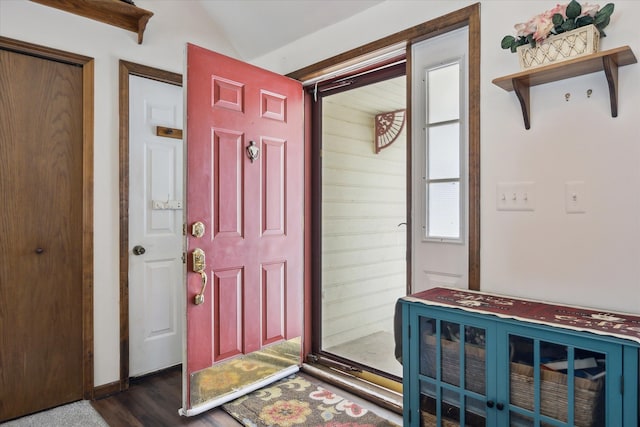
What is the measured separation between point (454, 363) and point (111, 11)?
102 inches

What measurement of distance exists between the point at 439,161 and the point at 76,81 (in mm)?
2122

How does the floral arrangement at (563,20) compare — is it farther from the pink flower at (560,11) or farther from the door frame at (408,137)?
the door frame at (408,137)

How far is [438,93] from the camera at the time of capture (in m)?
2.00

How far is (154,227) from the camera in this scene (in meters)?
2.56

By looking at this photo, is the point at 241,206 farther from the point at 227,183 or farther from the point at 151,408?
the point at 151,408

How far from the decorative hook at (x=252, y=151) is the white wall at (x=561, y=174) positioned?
4.09 feet

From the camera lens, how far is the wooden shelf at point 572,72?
4.43ft

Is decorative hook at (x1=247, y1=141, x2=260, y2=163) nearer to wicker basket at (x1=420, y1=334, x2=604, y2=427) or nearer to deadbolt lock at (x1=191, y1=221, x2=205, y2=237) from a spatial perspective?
deadbolt lock at (x1=191, y1=221, x2=205, y2=237)

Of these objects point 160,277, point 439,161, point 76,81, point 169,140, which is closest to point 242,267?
point 160,277

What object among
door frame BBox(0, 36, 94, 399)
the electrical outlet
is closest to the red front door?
door frame BBox(0, 36, 94, 399)

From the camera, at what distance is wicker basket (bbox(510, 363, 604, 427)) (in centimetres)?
120

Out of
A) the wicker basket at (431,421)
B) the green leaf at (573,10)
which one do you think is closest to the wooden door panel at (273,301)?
the wicker basket at (431,421)

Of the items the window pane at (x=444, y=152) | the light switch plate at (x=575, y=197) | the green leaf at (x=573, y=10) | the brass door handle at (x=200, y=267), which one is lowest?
the brass door handle at (x=200, y=267)

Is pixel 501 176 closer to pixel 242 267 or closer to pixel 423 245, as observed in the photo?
pixel 423 245
